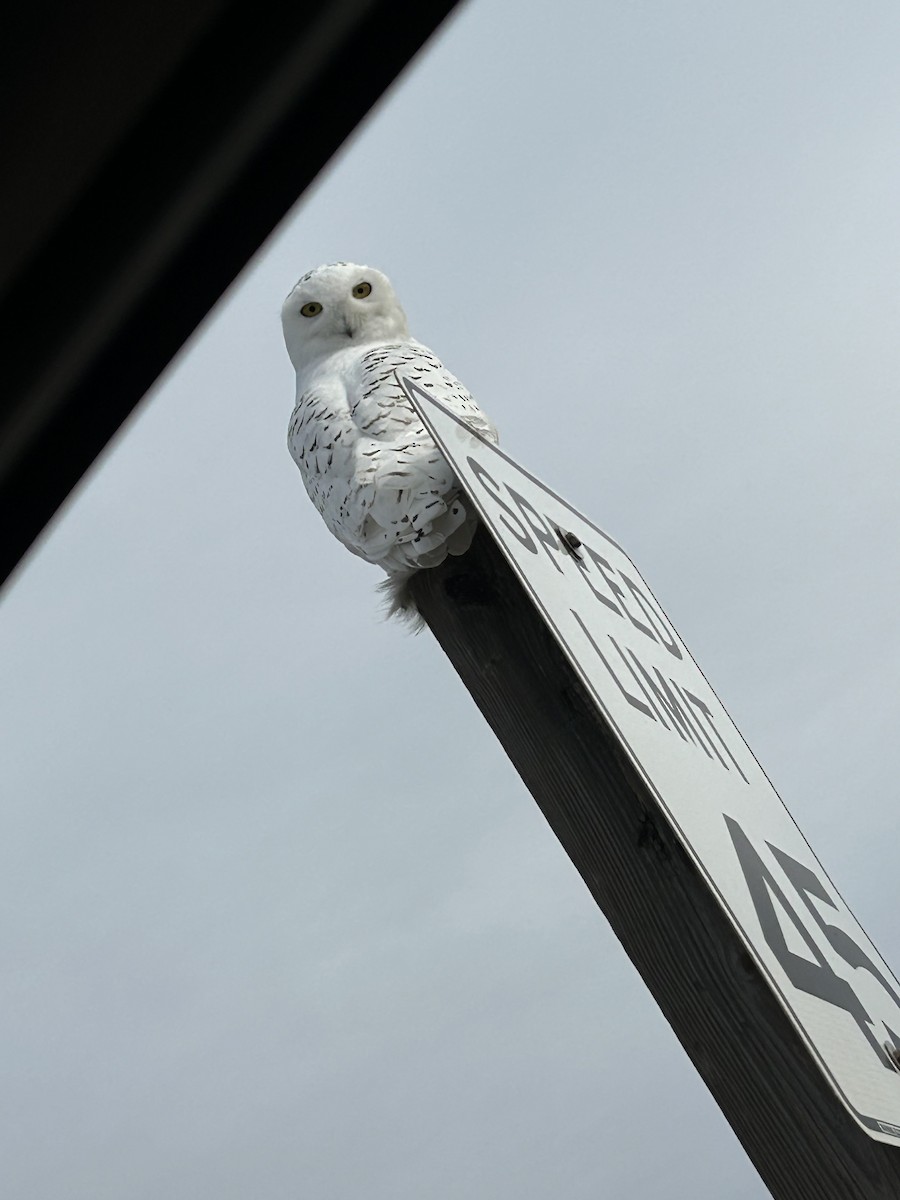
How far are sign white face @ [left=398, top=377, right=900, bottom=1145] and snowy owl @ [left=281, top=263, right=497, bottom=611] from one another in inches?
3.4

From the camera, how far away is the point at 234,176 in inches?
12.1

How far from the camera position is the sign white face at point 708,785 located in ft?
2.96

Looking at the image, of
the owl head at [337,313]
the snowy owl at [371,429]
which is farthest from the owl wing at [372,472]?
the owl head at [337,313]

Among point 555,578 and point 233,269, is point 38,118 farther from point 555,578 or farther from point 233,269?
point 555,578

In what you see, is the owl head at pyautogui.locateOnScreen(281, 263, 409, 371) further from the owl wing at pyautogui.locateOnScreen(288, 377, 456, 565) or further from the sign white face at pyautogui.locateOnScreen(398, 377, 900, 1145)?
the sign white face at pyautogui.locateOnScreen(398, 377, 900, 1145)

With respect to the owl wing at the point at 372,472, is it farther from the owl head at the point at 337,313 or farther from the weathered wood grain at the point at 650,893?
the owl head at the point at 337,313

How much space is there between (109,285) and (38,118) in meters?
0.04

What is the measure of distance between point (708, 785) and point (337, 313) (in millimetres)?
917

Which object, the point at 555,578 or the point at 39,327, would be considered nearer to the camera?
the point at 39,327

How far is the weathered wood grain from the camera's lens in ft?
3.27

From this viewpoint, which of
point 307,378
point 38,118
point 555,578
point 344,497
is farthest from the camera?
point 307,378

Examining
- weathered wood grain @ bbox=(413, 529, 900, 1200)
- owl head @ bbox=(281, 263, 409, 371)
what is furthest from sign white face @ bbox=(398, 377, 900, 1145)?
owl head @ bbox=(281, 263, 409, 371)

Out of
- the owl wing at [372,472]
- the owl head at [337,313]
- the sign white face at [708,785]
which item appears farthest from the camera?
the owl head at [337,313]

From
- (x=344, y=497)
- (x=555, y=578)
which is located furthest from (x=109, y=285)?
(x=344, y=497)
